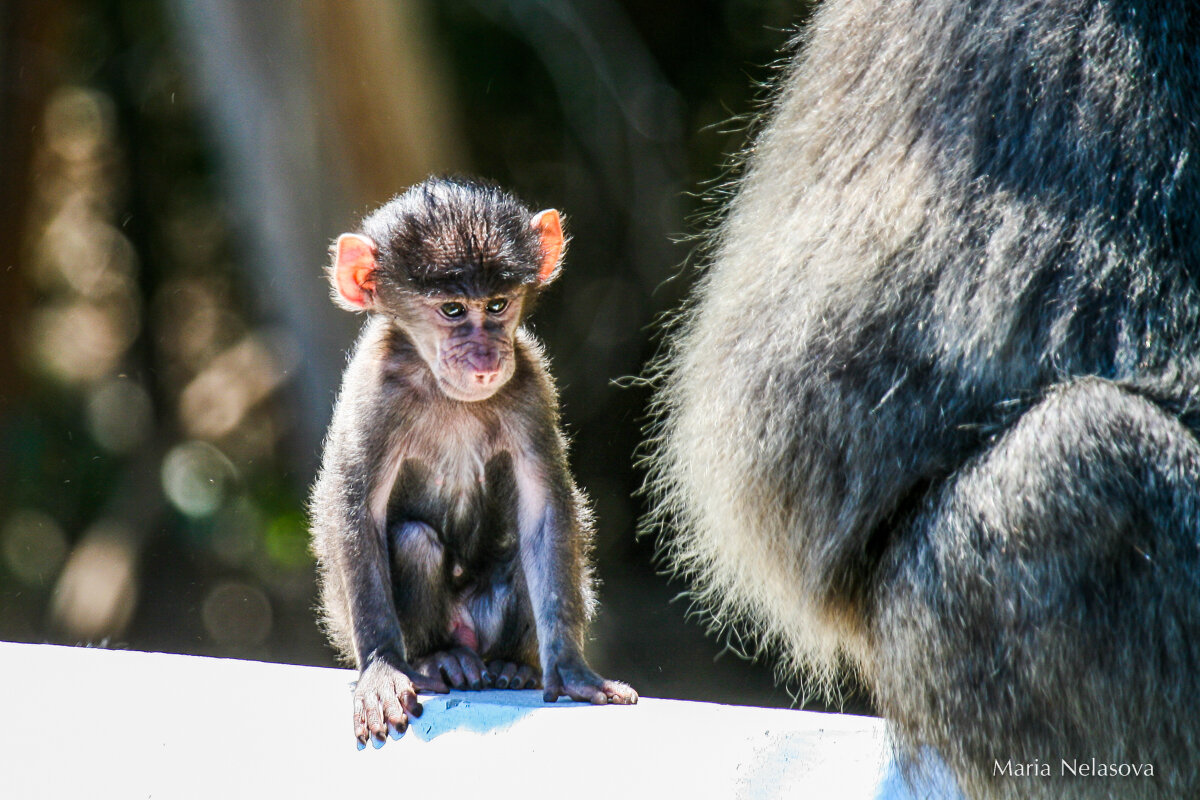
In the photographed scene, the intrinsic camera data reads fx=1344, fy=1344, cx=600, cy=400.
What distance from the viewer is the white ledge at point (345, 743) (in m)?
2.08

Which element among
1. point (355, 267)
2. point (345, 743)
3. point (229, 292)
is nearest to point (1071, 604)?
point (345, 743)

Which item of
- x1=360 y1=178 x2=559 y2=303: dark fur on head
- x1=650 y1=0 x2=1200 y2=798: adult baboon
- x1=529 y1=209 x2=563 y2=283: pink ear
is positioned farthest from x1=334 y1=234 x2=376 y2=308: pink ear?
x1=650 y1=0 x2=1200 y2=798: adult baboon

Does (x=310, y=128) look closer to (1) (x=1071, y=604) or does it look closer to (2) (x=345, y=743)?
(2) (x=345, y=743)

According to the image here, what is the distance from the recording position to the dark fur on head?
2.66m

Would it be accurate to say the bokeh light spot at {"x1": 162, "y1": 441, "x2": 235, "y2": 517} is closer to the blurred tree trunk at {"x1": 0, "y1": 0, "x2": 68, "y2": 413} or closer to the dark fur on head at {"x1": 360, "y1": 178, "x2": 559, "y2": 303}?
the blurred tree trunk at {"x1": 0, "y1": 0, "x2": 68, "y2": 413}

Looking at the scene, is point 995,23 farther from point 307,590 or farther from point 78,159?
point 78,159

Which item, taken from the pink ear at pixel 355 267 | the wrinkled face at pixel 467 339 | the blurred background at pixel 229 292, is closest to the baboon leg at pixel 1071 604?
the wrinkled face at pixel 467 339

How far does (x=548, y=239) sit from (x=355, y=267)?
412 mm

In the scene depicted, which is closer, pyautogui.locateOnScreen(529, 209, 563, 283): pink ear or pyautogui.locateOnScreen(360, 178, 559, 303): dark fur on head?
pyautogui.locateOnScreen(360, 178, 559, 303): dark fur on head

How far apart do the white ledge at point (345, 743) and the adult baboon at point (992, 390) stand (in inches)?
8.3

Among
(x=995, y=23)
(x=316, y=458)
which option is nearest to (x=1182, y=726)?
(x=995, y=23)

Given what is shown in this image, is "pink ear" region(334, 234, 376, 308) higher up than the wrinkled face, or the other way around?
"pink ear" region(334, 234, 376, 308)

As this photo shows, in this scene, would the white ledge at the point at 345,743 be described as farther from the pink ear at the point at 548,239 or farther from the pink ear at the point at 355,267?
the pink ear at the point at 548,239

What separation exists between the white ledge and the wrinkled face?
0.60 metres
